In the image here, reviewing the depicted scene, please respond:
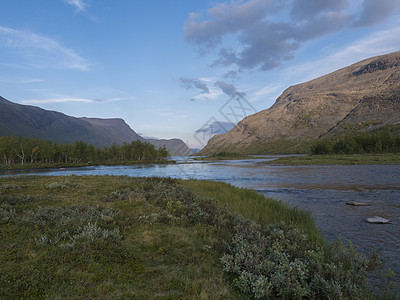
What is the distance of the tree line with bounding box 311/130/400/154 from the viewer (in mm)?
98688

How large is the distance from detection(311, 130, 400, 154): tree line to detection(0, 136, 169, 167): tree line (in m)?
107

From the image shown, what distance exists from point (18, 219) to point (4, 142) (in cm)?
11347

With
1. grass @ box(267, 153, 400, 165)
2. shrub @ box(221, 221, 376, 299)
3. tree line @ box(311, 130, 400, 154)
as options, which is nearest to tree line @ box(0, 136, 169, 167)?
grass @ box(267, 153, 400, 165)

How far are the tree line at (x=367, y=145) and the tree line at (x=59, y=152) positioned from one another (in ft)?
351

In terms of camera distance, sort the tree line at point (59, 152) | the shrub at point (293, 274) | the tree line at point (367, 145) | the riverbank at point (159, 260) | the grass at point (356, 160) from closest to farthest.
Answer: the riverbank at point (159, 260)
the shrub at point (293, 274)
the grass at point (356, 160)
the tree line at point (59, 152)
the tree line at point (367, 145)

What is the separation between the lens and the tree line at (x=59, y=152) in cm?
9788

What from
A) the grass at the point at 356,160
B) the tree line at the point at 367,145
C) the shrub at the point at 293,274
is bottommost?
the grass at the point at 356,160

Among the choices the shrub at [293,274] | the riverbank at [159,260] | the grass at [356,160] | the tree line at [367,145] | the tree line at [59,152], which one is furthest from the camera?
the tree line at [367,145]

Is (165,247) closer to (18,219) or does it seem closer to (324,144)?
(18,219)

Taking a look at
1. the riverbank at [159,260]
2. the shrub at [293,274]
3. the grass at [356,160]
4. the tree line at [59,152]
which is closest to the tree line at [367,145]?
the grass at [356,160]

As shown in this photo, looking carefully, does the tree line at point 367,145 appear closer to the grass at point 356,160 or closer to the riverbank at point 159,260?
the grass at point 356,160

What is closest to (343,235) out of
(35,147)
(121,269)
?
(121,269)

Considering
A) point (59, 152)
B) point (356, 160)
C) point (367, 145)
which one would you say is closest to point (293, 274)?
point (356, 160)

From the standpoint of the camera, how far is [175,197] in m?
14.3
